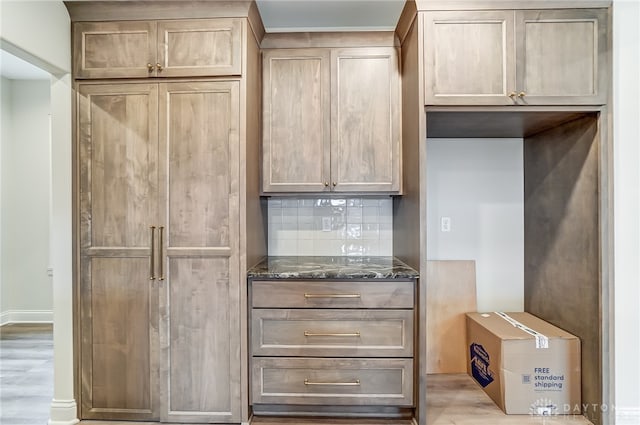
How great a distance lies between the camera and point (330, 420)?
2148 mm

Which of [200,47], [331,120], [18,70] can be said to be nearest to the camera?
[200,47]

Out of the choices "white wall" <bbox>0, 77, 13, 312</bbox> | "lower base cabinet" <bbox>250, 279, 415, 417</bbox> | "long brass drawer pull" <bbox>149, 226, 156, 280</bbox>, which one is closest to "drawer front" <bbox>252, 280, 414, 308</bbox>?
"lower base cabinet" <bbox>250, 279, 415, 417</bbox>

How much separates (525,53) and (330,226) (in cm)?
169

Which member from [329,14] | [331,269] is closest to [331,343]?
[331,269]

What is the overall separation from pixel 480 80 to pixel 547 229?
1170mm

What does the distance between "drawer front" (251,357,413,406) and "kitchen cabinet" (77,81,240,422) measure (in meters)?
0.19

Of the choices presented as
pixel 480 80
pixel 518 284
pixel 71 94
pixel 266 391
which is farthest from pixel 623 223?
pixel 71 94

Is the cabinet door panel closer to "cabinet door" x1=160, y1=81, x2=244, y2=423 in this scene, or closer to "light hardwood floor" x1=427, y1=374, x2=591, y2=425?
"cabinet door" x1=160, y1=81, x2=244, y2=423

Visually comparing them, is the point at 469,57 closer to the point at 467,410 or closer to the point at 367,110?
the point at 367,110

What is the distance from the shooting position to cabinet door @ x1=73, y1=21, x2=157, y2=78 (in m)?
2.09

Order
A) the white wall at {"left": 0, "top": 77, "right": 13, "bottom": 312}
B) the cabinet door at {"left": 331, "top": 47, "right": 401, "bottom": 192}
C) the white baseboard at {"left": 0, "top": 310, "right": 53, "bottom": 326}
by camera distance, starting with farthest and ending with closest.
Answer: the white baseboard at {"left": 0, "top": 310, "right": 53, "bottom": 326} < the white wall at {"left": 0, "top": 77, "right": 13, "bottom": 312} < the cabinet door at {"left": 331, "top": 47, "right": 401, "bottom": 192}

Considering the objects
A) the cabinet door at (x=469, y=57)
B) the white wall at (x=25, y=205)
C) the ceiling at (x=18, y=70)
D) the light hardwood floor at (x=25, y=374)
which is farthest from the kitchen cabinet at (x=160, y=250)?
the white wall at (x=25, y=205)

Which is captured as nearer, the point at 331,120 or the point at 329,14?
the point at 331,120

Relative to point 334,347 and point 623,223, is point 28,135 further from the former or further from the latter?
point 623,223
